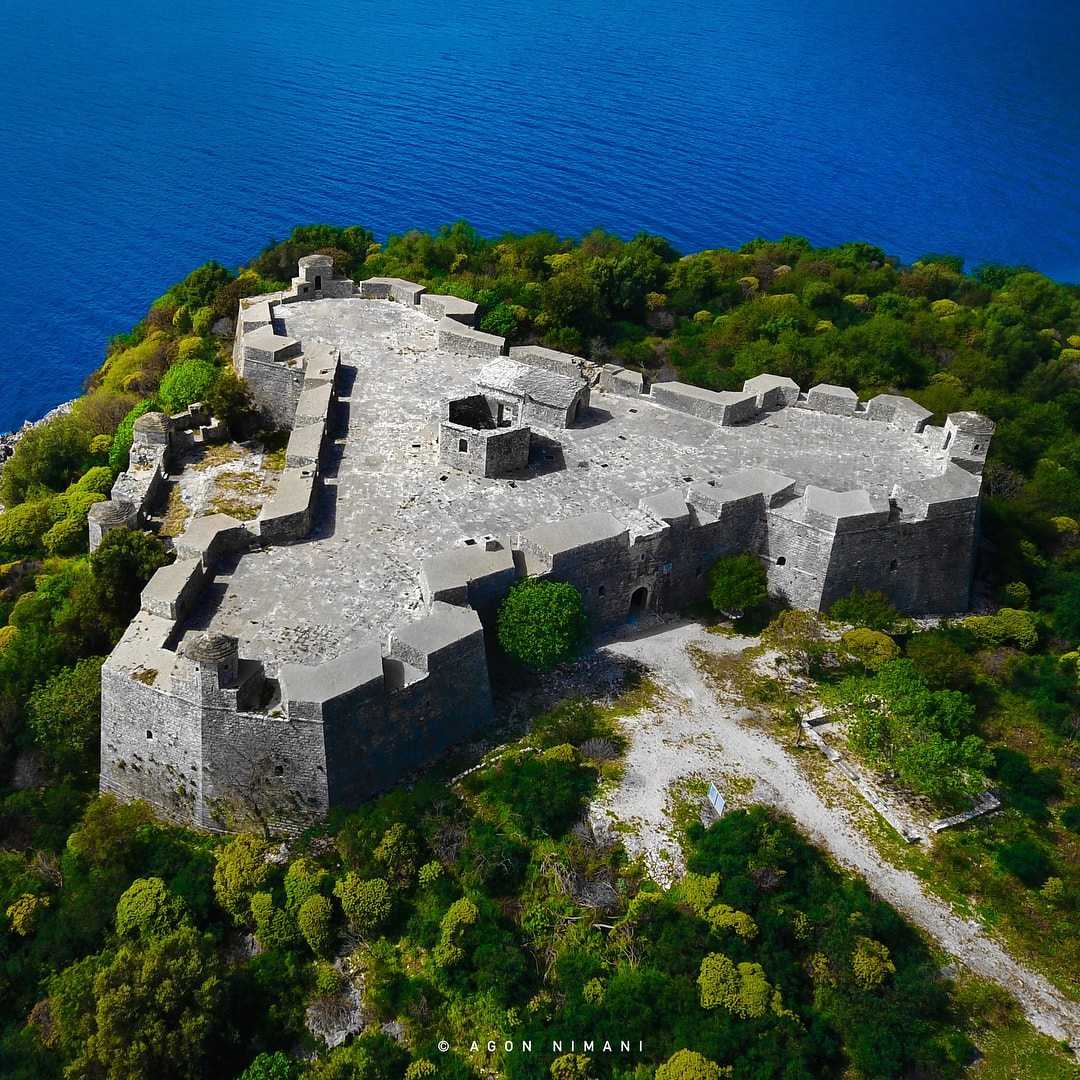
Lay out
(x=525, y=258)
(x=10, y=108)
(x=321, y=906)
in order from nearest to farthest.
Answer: (x=321, y=906), (x=525, y=258), (x=10, y=108)

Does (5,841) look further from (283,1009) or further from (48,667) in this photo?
(283,1009)

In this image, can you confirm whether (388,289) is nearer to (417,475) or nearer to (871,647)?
(417,475)

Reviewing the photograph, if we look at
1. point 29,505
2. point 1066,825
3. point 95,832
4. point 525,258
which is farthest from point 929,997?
point 525,258

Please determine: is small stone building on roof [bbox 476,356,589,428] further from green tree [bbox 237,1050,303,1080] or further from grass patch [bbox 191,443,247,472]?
green tree [bbox 237,1050,303,1080]

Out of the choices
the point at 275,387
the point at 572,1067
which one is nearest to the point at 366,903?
the point at 572,1067

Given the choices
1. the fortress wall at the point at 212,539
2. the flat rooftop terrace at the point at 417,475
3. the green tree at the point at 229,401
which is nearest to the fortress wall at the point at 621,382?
the flat rooftop terrace at the point at 417,475

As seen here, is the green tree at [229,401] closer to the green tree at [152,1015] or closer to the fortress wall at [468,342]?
the fortress wall at [468,342]
